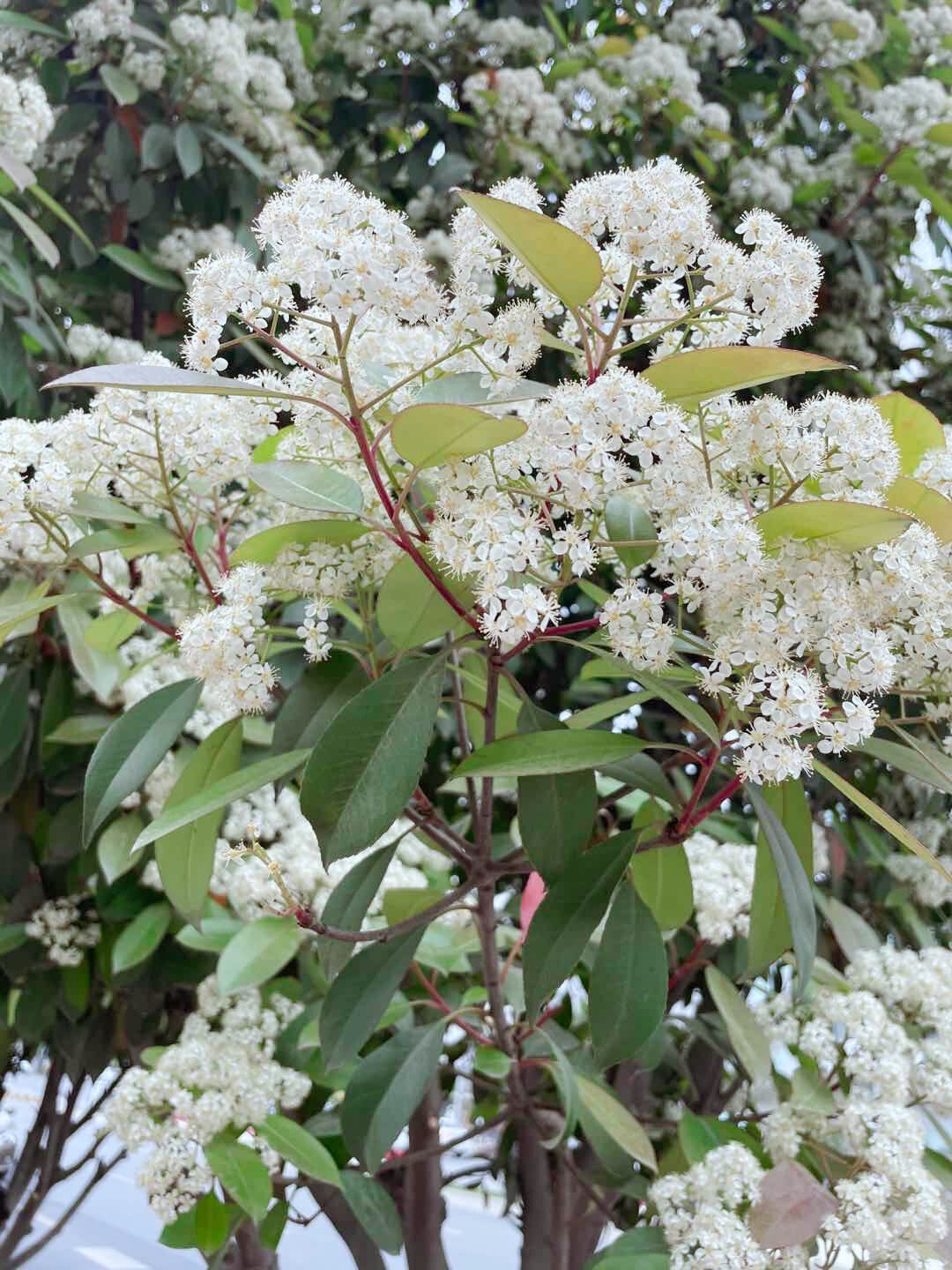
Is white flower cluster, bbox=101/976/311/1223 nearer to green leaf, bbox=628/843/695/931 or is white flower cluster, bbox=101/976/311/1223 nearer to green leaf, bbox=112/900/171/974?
green leaf, bbox=112/900/171/974

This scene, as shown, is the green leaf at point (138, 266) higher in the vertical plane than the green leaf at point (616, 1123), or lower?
higher

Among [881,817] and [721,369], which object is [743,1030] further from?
[721,369]

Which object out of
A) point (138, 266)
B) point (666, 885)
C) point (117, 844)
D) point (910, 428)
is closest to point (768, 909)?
point (666, 885)

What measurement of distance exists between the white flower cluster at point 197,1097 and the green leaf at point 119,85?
107 centimetres

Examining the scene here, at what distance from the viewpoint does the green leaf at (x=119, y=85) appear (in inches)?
56.6

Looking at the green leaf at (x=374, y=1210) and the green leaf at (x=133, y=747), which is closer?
the green leaf at (x=133, y=747)

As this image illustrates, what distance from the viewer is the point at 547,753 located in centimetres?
61

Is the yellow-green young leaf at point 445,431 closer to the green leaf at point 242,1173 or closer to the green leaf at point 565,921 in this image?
the green leaf at point 565,921

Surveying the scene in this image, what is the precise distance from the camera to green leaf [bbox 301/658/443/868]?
581 mm

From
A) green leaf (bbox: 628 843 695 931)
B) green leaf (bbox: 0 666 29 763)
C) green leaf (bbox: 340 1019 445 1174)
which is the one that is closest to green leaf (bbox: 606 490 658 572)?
green leaf (bbox: 628 843 695 931)

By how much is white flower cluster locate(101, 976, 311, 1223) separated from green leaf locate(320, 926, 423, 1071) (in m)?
0.22

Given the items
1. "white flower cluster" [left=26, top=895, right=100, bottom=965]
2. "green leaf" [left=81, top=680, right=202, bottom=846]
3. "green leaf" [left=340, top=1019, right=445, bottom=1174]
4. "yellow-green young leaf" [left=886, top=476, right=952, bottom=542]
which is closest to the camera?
"yellow-green young leaf" [left=886, top=476, right=952, bottom=542]

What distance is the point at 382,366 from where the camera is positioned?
67 cm

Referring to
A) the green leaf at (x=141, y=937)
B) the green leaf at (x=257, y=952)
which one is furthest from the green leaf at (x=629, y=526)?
the green leaf at (x=141, y=937)
